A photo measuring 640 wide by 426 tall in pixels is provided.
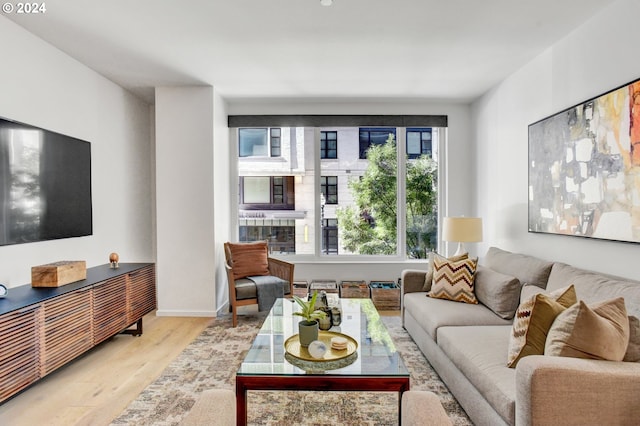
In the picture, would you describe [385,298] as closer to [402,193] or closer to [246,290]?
[402,193]

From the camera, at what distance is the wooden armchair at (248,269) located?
13.0 feet

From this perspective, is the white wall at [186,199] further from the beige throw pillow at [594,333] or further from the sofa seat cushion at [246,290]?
the beige throw pillow at [594,333]

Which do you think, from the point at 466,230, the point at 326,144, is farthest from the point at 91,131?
the point at 466,230

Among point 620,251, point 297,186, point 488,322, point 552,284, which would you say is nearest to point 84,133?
point 297,186

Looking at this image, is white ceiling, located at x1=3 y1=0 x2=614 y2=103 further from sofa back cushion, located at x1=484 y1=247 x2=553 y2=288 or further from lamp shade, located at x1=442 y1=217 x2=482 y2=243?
sofa back cushion, located at x1=484 y1=247 x2=553 y2=288

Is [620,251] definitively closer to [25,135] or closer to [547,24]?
[547,24]

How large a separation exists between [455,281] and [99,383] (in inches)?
114

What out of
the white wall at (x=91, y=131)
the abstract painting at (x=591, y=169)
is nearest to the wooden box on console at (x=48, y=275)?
the white wall at (x=91, y=131)

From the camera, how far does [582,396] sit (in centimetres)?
147

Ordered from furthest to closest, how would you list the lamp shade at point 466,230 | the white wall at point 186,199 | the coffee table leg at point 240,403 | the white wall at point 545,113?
the white wall at point 186,199, the lamp shade at point 466,230, the white wall at point 545,113, the coffee table leg at point 240,403

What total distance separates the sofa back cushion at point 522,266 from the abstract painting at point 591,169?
0.34 metres

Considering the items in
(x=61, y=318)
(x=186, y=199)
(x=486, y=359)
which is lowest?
(x=486, y=359)

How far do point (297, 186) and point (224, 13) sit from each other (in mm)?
2654

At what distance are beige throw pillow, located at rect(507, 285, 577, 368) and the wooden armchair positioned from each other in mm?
2676
